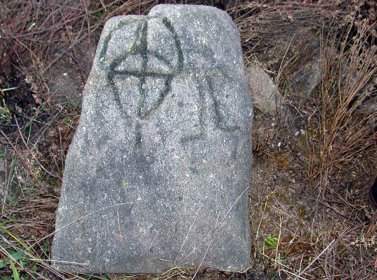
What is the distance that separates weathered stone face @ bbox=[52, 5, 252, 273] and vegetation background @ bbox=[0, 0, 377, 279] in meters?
0.15

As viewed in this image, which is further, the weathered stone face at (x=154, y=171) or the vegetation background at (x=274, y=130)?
the vegetation background at (x=274, y=130)

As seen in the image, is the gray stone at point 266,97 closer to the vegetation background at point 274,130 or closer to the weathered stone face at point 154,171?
the vegetation background at point 274,130

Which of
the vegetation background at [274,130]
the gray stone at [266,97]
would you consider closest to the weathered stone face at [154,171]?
the vegetation background at [274,130]

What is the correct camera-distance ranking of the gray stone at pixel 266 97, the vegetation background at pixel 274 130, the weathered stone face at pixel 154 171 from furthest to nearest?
the gray stone at pixel 266 97 < the vegetation background at pixel 274 130 < the weathered stone face at pixel 154 171

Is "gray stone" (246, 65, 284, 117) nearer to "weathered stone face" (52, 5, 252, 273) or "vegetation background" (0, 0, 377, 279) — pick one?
"vegetation background" (0, 0, 377, 279)

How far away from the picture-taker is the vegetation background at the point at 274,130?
2.26m

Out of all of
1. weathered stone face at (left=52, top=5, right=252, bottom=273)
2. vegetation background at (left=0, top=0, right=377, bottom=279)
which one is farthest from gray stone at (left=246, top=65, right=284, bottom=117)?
weathered stone face at (left=52, top=5, right=252, bottom=273)

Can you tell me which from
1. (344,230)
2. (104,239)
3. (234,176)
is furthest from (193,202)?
(344,230)

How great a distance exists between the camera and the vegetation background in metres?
2.26

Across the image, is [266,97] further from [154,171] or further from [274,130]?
[154,171]

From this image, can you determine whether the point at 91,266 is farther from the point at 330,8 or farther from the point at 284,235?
the point at 330,8

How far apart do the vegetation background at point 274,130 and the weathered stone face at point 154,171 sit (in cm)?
15

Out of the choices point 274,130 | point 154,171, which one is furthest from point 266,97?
point 154,171

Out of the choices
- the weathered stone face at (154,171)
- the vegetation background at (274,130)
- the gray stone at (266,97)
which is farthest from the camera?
the gray stone at (266,97)
